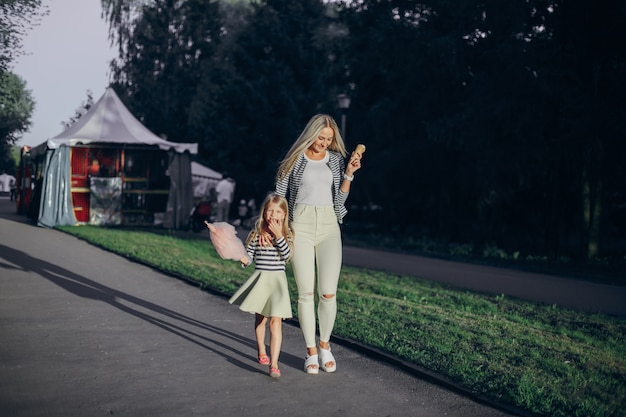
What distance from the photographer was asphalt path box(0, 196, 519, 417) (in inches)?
196

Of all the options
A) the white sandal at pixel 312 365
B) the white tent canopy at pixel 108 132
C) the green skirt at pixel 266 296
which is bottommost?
the white sandal at pixel 312 365

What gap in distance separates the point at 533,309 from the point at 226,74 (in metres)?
38.1

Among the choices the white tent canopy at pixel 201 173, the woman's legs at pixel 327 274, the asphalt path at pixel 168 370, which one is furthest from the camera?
the white tent canopy at pixel 201 173

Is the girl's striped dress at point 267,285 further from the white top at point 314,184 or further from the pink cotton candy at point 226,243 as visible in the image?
the white top at point 314,184

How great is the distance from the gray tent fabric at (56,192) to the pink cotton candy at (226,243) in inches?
769

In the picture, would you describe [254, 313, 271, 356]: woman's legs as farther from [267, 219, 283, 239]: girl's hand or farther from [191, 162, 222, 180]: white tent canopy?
[191, 162, 222, 180]: white tent canopy

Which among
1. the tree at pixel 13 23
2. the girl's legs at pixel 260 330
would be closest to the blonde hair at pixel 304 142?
the girl's legs at pixel 260 330

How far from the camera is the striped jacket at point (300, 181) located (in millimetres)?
6094

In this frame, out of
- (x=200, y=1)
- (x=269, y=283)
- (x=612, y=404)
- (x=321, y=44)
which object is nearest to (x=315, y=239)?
(x=269, y=283)

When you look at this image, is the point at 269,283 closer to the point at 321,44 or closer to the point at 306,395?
the point at 306,395

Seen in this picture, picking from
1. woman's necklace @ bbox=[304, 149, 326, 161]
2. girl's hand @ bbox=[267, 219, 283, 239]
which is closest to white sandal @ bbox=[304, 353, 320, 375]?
girl's hand @ bbox=[267, 219, 283, 239]

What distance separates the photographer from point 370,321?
8.48 m

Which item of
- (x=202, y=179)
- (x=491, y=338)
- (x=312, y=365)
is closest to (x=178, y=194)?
(x=202, y=179)

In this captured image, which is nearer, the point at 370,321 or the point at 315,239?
the point at 315,239
